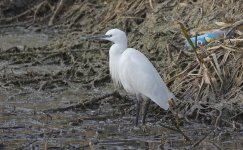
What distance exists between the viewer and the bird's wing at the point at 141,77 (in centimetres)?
845

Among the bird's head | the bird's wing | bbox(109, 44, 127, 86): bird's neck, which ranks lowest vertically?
the bird's wing

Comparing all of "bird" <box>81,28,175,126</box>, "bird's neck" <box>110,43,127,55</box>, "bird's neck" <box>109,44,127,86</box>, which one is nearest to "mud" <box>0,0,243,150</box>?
"bird" <box>81,28,175,126</box>

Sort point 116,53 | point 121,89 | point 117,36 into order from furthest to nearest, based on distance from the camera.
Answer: point 121,89, point 116,53, point 117,36

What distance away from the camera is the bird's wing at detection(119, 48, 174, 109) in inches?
333

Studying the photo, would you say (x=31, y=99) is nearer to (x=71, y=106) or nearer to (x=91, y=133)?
(x=71, y=106)

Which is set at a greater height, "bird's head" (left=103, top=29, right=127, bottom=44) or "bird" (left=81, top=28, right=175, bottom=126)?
"bird's head" (left=103, top=29, right=127, bottom=44)

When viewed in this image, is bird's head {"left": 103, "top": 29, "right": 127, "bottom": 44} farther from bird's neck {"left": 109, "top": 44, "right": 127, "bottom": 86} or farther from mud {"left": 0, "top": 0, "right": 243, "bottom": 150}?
mud {"left": 0, "top": 0, "right": 243, "bottom": 150}

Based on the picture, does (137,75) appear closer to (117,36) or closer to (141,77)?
(141,77)

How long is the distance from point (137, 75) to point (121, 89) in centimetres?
163

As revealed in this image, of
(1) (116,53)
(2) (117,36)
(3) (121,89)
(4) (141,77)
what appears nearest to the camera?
(4) (141,77)

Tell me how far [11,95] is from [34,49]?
2.86 meters

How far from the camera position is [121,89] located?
10.3 meters

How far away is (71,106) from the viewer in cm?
901

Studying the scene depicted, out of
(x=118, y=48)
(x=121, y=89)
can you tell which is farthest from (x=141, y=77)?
(x=121, y=89)
